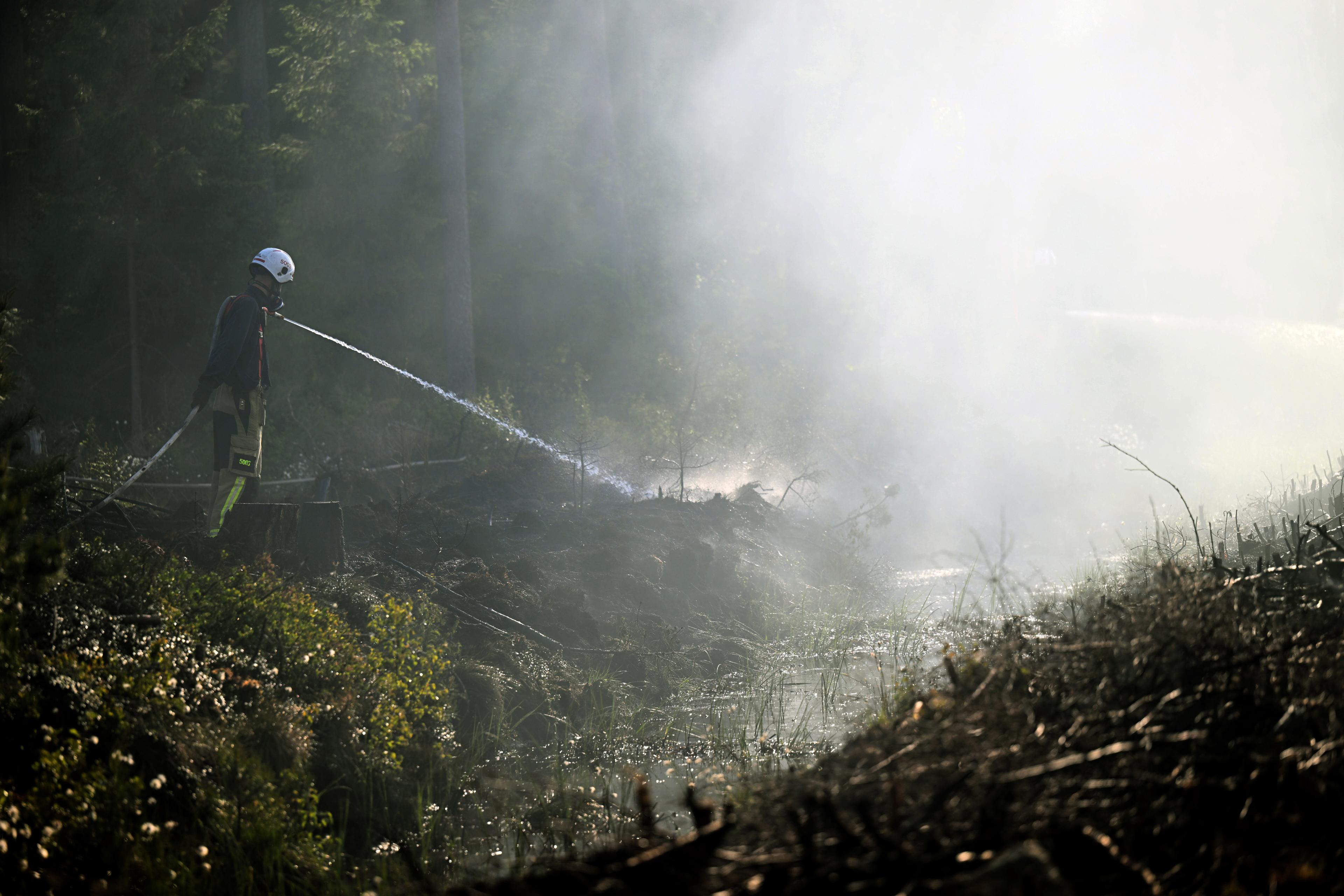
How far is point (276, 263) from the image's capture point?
888 centimetres

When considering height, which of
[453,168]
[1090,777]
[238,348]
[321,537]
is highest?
[453,168]

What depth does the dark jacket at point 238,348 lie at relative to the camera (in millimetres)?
8250

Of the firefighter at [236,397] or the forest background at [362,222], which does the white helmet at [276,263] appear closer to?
the firefighter at [236,397]

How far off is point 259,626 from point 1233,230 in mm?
69582

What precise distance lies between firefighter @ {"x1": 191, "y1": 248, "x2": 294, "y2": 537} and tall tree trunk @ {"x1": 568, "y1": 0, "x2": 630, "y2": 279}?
13115 mm

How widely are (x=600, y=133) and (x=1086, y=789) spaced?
66.7 ft

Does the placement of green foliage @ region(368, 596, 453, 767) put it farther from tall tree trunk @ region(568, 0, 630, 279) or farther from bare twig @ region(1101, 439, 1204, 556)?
tall tree trunk @ region(568, 0, 630, 279)

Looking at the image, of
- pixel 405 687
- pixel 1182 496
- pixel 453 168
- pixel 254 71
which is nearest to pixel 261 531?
pixel 405 687

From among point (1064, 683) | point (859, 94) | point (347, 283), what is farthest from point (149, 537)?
point (859, 94)

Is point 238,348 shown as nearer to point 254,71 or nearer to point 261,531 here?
point 261,531

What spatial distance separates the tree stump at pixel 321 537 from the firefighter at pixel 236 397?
1.96 ft

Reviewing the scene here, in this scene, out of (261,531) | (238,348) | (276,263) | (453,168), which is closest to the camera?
(261,531)

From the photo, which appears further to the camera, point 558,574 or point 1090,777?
point 558,574

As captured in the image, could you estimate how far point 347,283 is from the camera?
1744 cm
